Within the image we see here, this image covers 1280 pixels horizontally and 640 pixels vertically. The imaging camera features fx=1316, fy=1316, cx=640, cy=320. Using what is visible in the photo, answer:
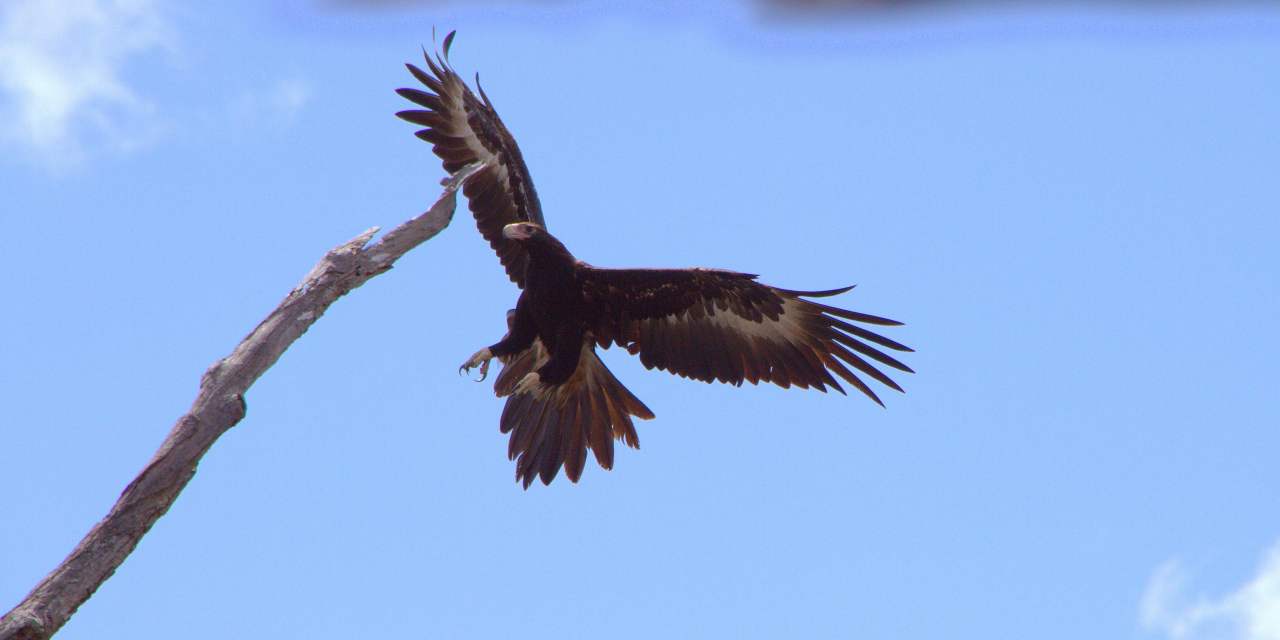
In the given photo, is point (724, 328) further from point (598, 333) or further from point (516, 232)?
point (516, 232)

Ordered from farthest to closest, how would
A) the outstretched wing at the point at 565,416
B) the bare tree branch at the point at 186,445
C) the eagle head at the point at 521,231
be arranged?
1. the outstretched wing at the point at 565,416
2. the eagle head at the point at 521,231
3. the bare tree branch at the point at 186,445

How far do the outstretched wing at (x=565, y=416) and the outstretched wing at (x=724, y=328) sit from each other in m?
0.30

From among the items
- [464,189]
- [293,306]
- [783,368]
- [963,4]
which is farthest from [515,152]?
[963,4]

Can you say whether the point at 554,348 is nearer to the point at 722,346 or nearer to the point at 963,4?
the point at 722,346

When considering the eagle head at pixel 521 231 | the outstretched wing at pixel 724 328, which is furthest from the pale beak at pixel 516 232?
the outstretched wing at pixel 724 328

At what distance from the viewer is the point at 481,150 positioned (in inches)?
334

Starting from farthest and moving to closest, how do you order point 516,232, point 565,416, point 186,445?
point 565,416
point 516,232
point 186,445

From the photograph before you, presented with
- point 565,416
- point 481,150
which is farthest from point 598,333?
point 481,150

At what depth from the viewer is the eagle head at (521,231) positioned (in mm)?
7586

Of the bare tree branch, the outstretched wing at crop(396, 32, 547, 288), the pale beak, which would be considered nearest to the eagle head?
the pale beak

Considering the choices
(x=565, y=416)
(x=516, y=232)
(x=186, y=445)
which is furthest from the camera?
(x=565, y=416)

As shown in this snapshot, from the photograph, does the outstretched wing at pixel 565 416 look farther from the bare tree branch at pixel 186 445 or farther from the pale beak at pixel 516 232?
the bare tree branch at pixel 186 445

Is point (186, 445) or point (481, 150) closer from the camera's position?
point (186, 445)

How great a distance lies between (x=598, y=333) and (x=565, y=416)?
55cm
